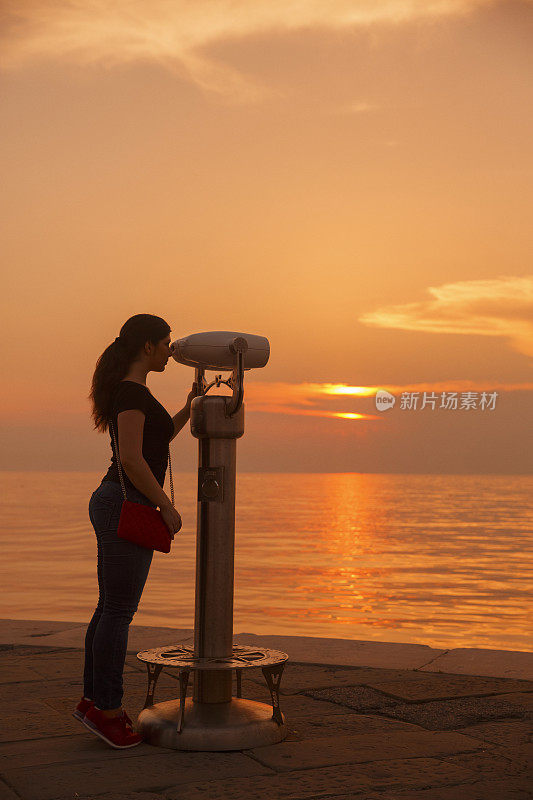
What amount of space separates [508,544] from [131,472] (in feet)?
90.3

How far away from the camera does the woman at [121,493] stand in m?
3.56

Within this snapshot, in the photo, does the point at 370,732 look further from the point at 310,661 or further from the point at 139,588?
the point at 310,661

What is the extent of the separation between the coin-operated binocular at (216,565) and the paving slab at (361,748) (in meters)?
0.15

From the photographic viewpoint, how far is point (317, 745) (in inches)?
141

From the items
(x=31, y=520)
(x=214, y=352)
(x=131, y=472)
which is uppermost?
(x=214, y=352)

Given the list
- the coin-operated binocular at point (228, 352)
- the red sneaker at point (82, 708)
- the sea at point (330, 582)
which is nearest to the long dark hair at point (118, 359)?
the coin-operated binocular at point (228, 352)

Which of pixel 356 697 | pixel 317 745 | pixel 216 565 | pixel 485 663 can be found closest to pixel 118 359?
pixel 216 565

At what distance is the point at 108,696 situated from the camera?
359 cm

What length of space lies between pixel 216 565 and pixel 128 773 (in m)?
0.87

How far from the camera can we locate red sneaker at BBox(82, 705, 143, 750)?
354 centimetres

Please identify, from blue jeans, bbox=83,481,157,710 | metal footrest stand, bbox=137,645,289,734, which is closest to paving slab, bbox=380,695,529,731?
metal footrest stand, bbox=137,645,289,734

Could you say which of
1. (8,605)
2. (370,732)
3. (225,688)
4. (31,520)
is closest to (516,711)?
(370,732)

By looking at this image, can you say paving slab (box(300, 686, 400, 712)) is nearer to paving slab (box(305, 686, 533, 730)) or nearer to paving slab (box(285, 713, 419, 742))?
paving slab (box(305, 686, 533, 730))

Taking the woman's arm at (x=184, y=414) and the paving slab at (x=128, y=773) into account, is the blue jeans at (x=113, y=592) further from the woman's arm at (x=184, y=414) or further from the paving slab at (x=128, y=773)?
the woman's arm at (x=184, y=414)
